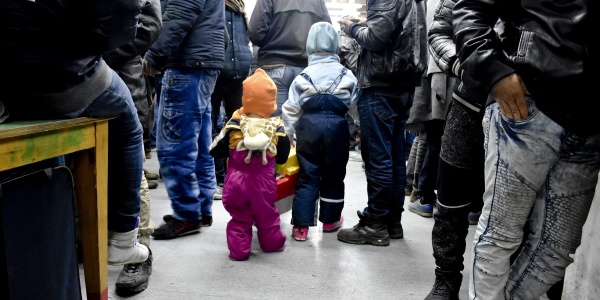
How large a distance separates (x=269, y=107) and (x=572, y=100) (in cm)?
155

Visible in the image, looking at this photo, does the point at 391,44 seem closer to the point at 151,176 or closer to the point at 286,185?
the point at 286,185

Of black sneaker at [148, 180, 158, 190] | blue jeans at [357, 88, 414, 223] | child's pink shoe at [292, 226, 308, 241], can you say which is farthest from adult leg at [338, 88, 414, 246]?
black sneaker at [148, 180, 158, 190]

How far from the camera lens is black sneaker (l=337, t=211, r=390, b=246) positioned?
2.88 metres

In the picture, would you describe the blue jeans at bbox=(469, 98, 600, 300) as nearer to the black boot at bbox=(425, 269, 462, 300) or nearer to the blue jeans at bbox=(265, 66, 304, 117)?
the black boot at bbox=(425, 269, 462, 300)

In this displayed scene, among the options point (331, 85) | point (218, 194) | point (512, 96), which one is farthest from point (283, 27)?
point (512, 96)

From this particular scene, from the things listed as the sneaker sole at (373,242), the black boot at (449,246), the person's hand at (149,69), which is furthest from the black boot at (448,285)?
the person's hand at (149,69)

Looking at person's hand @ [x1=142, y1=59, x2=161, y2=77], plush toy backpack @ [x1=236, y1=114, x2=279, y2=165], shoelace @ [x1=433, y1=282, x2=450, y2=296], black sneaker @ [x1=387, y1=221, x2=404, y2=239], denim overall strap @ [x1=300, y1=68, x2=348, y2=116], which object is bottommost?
black sneaker @ [x1=387, y1=221, x2=404, y2=239]

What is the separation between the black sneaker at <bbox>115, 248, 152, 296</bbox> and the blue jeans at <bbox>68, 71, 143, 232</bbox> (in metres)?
0.36

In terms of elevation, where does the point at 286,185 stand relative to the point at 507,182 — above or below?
below

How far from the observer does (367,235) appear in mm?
2896

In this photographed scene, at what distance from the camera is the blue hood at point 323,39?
3.02 metres

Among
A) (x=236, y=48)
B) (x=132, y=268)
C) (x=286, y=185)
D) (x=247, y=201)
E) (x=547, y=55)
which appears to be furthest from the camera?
(x=236, y=48)

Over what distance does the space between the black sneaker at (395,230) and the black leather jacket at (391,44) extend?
876 millimetres

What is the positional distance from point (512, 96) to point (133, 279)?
1.72 m
